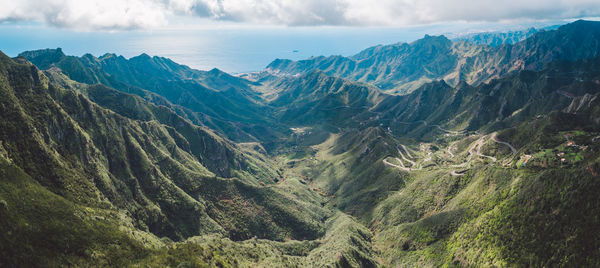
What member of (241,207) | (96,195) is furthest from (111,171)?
(241,207)

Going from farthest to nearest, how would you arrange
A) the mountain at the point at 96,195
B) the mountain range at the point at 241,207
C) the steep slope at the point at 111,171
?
the steep slope at the point at 111,171 < the mountain range at the point at 241,207 < the mountain at the point at 96,195

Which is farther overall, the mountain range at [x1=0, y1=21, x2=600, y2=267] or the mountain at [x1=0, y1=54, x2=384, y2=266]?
the mountain range at [x1=0, y1=21, x2=600, y2=267]

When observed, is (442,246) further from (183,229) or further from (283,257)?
(183,229)

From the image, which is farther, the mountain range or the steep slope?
the steep slope

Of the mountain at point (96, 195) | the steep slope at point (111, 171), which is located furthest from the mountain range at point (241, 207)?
the steep slope at point (111, 171)

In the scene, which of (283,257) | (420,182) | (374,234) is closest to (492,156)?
(420,182)

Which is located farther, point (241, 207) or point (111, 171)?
point (241, 207)

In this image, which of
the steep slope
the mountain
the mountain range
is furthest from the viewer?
the steep slope

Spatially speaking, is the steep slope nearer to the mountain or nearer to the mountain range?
the mountain

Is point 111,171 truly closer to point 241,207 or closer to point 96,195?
point 96,195

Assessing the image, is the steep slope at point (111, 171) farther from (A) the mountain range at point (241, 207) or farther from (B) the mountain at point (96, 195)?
(A) the mountain range at point (241, 207)

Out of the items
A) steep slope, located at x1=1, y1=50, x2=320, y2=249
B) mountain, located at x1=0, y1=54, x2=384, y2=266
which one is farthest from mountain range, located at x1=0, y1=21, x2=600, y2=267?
steep slope, located at x1=1, y1=50, x2=320, y2=249

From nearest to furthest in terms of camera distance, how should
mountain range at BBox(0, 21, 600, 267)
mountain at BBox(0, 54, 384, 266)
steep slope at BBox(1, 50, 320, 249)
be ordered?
mountain at BBox(0, 54, 384, 266), mountain range at BBox(0, 21, 600, 267), steep slope at BBox(1, 50, 320, 249)
